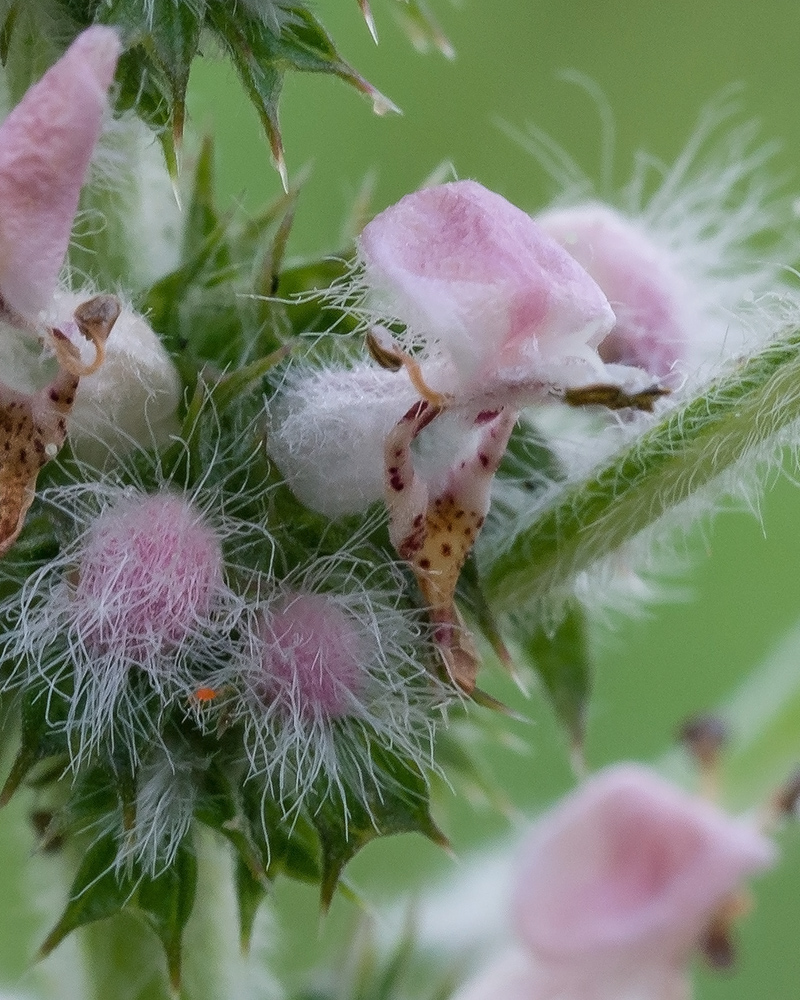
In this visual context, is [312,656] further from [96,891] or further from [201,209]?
[201,209]

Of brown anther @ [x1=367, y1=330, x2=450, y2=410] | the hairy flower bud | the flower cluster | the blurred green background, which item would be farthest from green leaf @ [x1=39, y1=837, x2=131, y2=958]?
the blurred green background

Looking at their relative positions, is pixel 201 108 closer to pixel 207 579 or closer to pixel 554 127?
pixel 554 127

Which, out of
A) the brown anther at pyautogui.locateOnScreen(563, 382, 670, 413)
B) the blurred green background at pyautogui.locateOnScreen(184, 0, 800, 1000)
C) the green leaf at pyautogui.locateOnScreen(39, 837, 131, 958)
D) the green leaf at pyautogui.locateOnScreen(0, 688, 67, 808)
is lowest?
the blurred green background at pyautogui.locateOnScreen(184, 0, 800, 1000)

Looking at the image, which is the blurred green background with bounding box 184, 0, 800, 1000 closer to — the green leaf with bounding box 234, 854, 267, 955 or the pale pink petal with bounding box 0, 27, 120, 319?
the green leaf with bounding box 234, 854, 267, 955

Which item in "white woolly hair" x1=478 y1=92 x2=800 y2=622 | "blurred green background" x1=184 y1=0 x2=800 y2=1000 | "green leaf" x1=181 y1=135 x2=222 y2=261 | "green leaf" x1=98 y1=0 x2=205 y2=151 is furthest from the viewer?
"blurred green background" x1=184 y1=0 x2=800 y2=1000

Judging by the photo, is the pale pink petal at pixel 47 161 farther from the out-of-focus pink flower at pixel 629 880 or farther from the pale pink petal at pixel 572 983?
the pale pink petal at pixel 572 983

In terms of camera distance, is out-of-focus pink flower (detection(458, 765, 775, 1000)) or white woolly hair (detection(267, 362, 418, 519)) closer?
white woolly hair (detection(267, 362, 418, 519))

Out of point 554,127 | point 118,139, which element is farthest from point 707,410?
point 554,127
